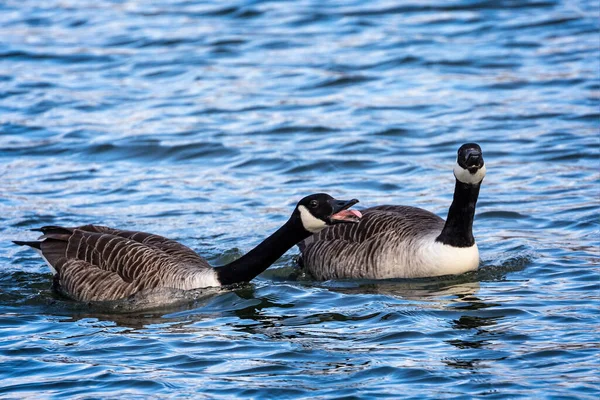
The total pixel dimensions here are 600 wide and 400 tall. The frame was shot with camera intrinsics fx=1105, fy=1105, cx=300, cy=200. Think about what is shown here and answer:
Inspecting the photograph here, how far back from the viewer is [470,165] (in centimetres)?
1145

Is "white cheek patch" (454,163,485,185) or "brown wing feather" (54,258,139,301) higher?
"white cheek patch" (454,163,485,185)

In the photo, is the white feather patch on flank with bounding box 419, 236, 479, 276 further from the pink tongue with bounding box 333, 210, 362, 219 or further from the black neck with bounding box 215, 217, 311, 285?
the black neck with bounding box 215, 217, 311, 285

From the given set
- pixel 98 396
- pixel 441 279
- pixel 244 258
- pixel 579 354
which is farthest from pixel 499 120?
pixel 98 396

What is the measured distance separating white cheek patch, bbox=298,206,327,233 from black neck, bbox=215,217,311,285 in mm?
251

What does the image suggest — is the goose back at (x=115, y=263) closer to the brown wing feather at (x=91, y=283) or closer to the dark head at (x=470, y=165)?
the brown wing feather at (x=91, y=283)

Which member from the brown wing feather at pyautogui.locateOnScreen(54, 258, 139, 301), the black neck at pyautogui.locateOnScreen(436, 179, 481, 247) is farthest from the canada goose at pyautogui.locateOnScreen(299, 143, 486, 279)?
the brown wing feather at pyautogui.locateOnScreen(54, 258, 139, 301)

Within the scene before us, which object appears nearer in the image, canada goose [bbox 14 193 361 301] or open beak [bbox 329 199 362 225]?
open beak [bbox 329 199 362 225]

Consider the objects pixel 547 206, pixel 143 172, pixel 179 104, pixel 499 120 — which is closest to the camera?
pixel 547 206

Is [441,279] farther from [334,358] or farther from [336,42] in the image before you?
[336,42]

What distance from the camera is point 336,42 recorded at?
81.2ft

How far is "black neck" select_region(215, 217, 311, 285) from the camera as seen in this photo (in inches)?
442

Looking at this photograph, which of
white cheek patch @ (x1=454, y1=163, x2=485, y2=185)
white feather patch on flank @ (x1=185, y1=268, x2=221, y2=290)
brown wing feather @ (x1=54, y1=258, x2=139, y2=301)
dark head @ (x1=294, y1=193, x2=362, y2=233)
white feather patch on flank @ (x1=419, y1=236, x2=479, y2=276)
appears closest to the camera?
dark head @ (x1=294, y1=193, x2=362, y2=233)

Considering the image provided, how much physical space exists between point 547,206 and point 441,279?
3298mm

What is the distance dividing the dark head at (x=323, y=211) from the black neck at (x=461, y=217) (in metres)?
1.37
